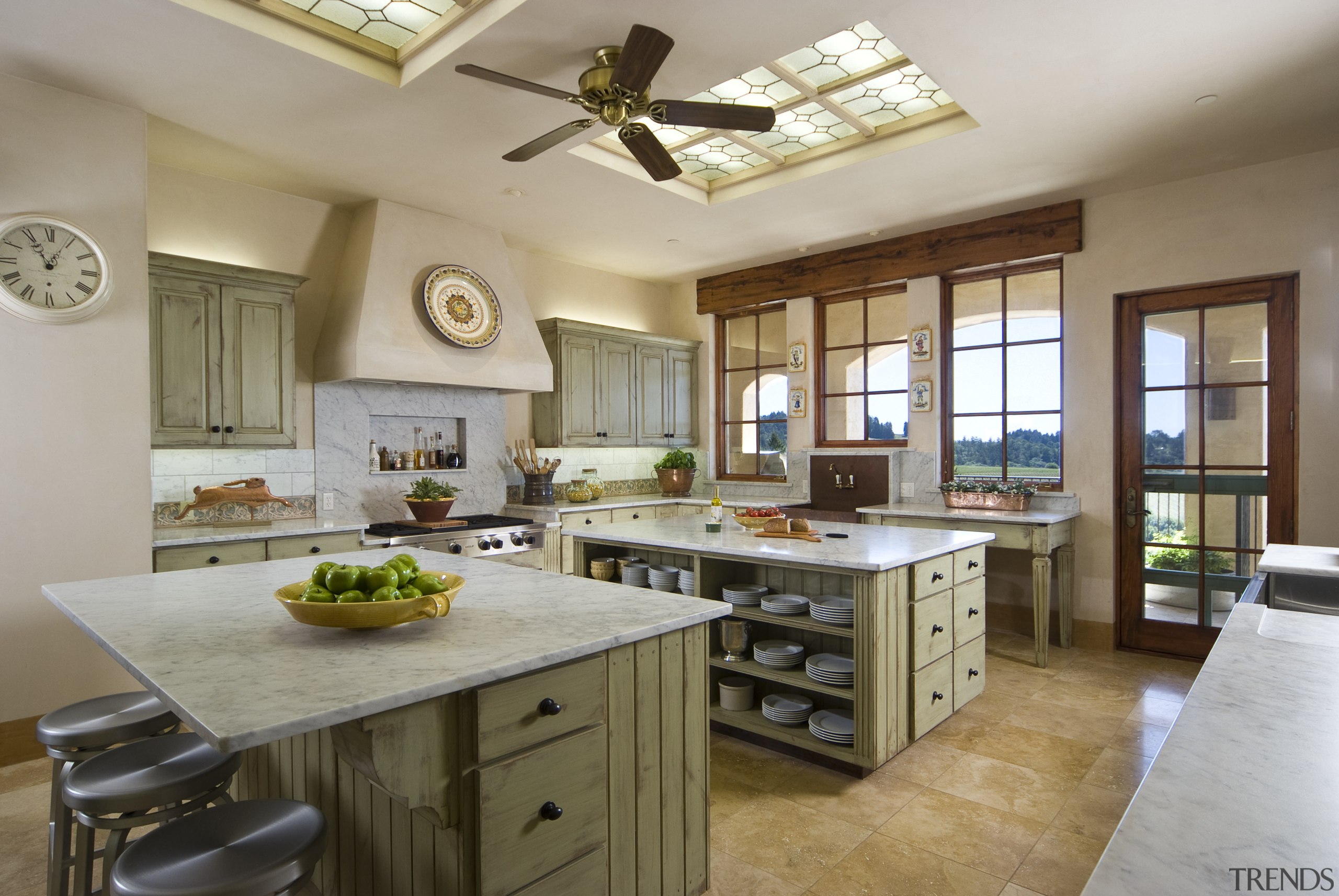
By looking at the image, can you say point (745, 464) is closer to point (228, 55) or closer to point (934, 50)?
point (934, 50)

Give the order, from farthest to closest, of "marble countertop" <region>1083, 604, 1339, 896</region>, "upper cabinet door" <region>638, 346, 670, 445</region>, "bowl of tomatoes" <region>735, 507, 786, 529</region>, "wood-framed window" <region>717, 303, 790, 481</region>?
"wood-framed window" <region>717, 303, 790, 481</region>, "upper cabinet door" <region>638, 346, 670, 445</region>, "bowl of tomatoes" <region>735, 507, 786, 529</region>, "marble countertop" <region>1083, 604, 1339, 896</region>

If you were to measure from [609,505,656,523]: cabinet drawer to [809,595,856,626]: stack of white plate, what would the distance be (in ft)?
8.71

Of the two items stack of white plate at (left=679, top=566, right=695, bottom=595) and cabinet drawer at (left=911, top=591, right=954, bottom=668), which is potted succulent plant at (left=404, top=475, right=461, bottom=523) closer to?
stack of white plate at (left=679, top=566, right=695, bottom=595)

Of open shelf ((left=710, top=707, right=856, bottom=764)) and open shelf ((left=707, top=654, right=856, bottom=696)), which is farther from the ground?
open shelf ((left=707, top=654, right=856, bottom=696))

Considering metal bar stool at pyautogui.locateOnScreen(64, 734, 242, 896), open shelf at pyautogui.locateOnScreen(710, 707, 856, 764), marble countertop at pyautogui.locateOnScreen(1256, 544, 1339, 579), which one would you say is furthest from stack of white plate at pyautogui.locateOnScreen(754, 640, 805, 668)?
metal bar stool at pyautogui.locateOnScreen(64, 734, 242, 896)

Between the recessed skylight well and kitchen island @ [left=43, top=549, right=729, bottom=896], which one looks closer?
kitchen island @ [left=43, top=549, right=729, bottom=896]

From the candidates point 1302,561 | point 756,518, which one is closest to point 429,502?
point 756,518

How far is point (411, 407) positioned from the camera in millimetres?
5047

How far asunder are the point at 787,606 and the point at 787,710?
1.43 ft

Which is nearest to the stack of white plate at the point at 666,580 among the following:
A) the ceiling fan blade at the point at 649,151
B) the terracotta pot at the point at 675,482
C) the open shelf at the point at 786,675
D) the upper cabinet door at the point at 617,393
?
the open shelf at the point at 786,675

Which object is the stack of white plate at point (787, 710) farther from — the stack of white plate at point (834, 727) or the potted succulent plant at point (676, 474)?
the potted succulent plant at point (676, 474)

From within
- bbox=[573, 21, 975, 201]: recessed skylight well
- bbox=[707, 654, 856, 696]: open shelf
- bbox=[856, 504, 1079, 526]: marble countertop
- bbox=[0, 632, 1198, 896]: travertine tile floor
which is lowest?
bbox=[0, 632, 1198, 896]: travertine tile floor

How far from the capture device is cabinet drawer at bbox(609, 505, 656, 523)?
5.69 metres

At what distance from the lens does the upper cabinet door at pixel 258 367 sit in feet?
12.9
